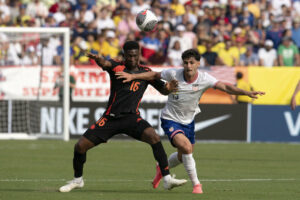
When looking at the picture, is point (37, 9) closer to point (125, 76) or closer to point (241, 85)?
point (241, 85)

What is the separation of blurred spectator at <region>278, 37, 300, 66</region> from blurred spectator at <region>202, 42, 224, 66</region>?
2.24 m

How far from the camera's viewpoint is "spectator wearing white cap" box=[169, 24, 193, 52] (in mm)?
26766

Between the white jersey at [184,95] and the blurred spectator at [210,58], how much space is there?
1449 cm

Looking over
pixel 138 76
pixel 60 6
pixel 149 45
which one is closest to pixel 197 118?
pixel 149 45

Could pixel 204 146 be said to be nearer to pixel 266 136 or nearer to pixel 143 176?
pixel 266 136

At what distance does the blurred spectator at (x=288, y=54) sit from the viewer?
89.4 ft

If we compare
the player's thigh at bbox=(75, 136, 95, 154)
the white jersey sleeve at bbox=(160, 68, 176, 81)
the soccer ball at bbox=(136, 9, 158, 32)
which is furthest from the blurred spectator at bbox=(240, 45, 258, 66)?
the player's thigh at bbox=(75, 136, 95, 154)

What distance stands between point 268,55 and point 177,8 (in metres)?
4.01

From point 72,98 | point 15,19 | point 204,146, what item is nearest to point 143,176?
point 204,146

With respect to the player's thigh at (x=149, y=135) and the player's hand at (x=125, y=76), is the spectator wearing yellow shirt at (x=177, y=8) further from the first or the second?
the player's hand at (x=125, y=76)

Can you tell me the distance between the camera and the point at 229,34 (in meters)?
28.7

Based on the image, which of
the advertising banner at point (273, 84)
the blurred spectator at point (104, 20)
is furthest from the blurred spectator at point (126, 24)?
the advertising banner at point (273, 84)

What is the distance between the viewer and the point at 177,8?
29.4m

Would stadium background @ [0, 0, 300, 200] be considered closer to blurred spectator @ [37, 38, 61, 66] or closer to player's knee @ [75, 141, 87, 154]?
blurred spectator @ [37, 38, 61, 66]
